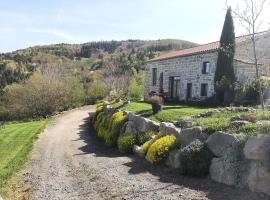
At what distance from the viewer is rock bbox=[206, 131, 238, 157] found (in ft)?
31.7

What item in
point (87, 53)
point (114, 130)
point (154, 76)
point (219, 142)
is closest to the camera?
point (219, 142)

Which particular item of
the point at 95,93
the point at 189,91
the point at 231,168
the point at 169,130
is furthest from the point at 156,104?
the point at 95,93

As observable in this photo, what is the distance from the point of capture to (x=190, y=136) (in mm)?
11242

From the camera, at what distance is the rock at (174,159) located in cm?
1081

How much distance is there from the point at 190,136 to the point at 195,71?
885 inches

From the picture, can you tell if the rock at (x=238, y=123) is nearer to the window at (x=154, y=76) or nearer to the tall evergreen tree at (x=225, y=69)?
the tall evergreen tree at (x=225, y=69)

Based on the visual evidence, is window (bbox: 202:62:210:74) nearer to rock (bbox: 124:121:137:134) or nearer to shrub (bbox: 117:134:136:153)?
rock (bbox: 124:121:137:134)

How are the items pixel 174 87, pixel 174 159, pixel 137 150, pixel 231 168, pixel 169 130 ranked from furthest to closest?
pixel 174 87
pixel 137 150
pixel 169 130
pixel 174 159
pixel 231 168

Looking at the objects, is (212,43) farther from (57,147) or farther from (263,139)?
(263,139)

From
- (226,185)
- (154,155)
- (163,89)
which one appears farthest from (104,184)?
(163,89)

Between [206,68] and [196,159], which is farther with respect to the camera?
[206,68]

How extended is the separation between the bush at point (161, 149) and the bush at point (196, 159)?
3.96ft

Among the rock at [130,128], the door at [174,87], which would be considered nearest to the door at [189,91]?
the door at [174,87]

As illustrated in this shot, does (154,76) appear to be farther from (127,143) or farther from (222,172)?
(222,172)
